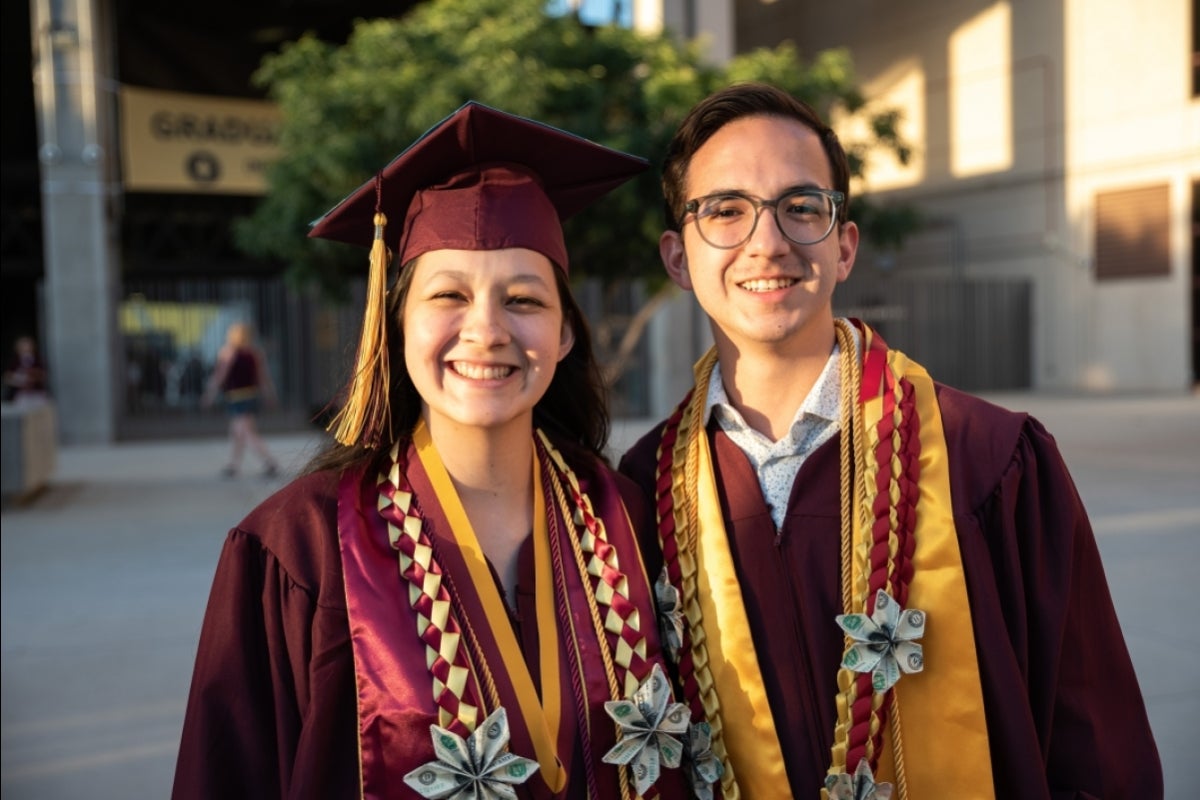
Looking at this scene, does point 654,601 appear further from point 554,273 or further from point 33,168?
point 33,168

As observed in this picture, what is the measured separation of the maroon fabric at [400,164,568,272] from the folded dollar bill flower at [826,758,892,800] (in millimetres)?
1007

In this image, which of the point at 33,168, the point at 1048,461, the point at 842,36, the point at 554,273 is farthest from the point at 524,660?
the point at 842,36

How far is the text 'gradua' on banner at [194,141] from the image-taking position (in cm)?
1583

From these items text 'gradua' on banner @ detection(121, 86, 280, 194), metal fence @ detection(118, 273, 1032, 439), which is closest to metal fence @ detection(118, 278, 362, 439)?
metal fence @ detection(118, 273, 1032, 439)

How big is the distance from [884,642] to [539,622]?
22.7 inches

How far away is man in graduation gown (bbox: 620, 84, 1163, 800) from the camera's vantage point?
1834 millimetres

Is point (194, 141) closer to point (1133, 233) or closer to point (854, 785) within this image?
point (854, 785)

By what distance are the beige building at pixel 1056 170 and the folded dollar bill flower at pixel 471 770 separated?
58.8 ft

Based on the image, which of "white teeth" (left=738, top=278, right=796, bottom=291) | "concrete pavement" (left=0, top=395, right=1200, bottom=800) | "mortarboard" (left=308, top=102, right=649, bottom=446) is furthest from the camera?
"concrete pavement" (left=0, top=395, right=1200, bottom=800)

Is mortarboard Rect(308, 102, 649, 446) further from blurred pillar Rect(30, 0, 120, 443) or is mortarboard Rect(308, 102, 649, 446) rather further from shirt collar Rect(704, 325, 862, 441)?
blurred pillar Rect(30, 0, 120, 443)

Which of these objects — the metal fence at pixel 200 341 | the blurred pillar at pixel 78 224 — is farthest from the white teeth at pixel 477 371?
the blurred pillar at pixel 78 224

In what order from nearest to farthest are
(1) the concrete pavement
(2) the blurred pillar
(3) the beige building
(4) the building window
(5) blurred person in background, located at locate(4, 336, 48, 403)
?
1. (1) the concrete pavement
2. (5) blurred person in background, located at locate(4, 336, 48, 403)
3. (2) the blurred pillar
4. (3) the beige building
5. (4) the building window

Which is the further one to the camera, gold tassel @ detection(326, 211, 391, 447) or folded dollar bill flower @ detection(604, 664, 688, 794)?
gold tassel @ detection(326, 211, 391, 447)

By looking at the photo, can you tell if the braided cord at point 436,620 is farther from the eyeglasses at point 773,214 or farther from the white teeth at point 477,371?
the eyeglasses at point 773,214
